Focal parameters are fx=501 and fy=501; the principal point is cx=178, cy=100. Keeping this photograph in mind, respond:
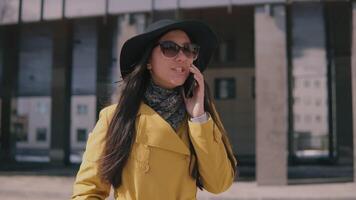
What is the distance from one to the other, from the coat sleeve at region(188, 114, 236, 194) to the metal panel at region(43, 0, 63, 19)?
1781 centimetres

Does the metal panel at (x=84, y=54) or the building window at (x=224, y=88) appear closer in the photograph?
the metal panel at (x=84, y=54)

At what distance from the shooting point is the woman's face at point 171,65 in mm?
2145

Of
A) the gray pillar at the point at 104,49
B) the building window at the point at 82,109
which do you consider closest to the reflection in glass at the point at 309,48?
the gray pillar at the point at 104,49

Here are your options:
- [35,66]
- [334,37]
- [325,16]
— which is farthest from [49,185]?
[35,66]

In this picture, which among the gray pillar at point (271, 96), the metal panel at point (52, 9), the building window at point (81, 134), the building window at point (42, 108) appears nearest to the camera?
the gray pillar at point (271, 96)

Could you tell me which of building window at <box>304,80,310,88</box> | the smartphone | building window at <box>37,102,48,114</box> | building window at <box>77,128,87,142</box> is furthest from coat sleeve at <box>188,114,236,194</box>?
building window at <box>304,80,310,88</box>

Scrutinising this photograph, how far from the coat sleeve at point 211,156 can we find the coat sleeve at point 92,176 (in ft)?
1.31

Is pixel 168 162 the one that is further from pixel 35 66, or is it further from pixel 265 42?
pixel 35 66

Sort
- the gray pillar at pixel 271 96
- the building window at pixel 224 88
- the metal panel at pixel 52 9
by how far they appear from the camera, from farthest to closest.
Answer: the building window at pixel 224 88 < the metal panel at pixel 52 9 < the gray pillar at pixel 271 96

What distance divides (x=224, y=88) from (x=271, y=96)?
1306cm

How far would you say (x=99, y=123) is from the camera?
2193 millimetres

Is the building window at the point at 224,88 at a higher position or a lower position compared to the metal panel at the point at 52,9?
lower

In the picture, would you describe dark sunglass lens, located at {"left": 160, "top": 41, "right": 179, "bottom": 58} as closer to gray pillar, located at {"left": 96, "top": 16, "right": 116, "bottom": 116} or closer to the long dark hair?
the long dark hair

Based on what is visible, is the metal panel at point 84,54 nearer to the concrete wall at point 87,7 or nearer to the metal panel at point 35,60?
the concrete wall at point 87,7
